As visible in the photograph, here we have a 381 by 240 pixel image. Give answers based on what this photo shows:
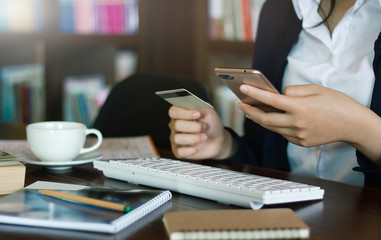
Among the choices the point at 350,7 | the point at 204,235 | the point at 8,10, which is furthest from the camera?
the point at 8,10

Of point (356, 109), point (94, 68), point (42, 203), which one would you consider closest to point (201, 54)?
point (94, 68)

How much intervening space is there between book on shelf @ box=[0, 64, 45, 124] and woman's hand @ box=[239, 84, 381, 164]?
2037 millimetres

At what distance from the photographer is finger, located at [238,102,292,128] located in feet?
2.52

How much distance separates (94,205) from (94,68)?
217 centimetres

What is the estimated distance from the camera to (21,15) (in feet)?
8.18

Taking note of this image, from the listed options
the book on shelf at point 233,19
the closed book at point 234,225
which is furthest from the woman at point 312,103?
the book on shelf at point 233,19

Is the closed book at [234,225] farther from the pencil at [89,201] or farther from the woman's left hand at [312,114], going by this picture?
the woman's left hand at [312,114]

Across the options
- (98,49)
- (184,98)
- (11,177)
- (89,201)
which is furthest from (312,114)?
(98,49)

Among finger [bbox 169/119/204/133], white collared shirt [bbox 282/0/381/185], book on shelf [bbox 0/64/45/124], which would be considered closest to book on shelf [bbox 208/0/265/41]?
white collared shirt [bbox 282/0/381/185]

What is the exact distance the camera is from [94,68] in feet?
8.87

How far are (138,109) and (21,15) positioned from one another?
56.5 inches

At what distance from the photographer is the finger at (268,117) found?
2.52ft

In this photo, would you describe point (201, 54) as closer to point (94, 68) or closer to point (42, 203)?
point (94, 68)

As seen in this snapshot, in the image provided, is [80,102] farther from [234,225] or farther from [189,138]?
[234,225]
